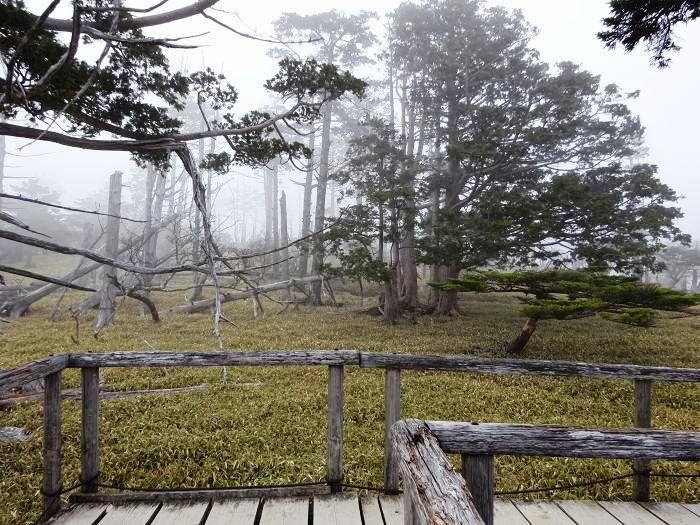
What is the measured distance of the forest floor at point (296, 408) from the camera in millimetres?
4594

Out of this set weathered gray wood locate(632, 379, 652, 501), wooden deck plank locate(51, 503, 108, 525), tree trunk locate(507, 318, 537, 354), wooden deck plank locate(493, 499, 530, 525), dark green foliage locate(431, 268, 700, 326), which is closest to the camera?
wooden deck plank locate(51, 503, 108, 525)

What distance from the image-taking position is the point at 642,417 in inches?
134

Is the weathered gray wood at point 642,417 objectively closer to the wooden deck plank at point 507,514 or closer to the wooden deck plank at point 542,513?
the wooden deck plank at point 542,513

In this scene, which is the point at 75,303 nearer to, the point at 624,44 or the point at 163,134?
the point at 163,134

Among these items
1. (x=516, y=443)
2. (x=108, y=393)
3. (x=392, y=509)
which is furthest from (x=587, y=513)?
(x=108, y=393)

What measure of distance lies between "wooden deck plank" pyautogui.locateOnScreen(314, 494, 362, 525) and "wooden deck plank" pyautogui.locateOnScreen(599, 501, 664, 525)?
2.04 meters

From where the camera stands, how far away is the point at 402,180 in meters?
16.8

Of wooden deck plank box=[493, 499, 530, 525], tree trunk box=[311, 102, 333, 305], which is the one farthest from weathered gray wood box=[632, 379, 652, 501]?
tree trunk box=[311, 102, 333, 305]

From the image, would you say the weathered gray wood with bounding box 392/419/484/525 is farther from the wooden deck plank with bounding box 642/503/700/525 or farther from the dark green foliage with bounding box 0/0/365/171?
the dark green foliage with bounding box 0/0/365/171

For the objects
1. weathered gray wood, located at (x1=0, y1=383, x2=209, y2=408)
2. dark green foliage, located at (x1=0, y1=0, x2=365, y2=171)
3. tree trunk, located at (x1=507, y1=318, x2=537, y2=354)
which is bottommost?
weathered gray wood, located at (x1=0, y1=383, x2=209, y2=408)

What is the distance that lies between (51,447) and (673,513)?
4.92 m

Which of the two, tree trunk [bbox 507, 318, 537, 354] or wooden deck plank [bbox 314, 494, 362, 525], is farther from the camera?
tree trunk [bbox 507, 318, 537, 354]

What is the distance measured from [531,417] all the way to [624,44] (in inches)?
216

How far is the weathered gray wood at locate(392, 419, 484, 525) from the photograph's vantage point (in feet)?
3.99
